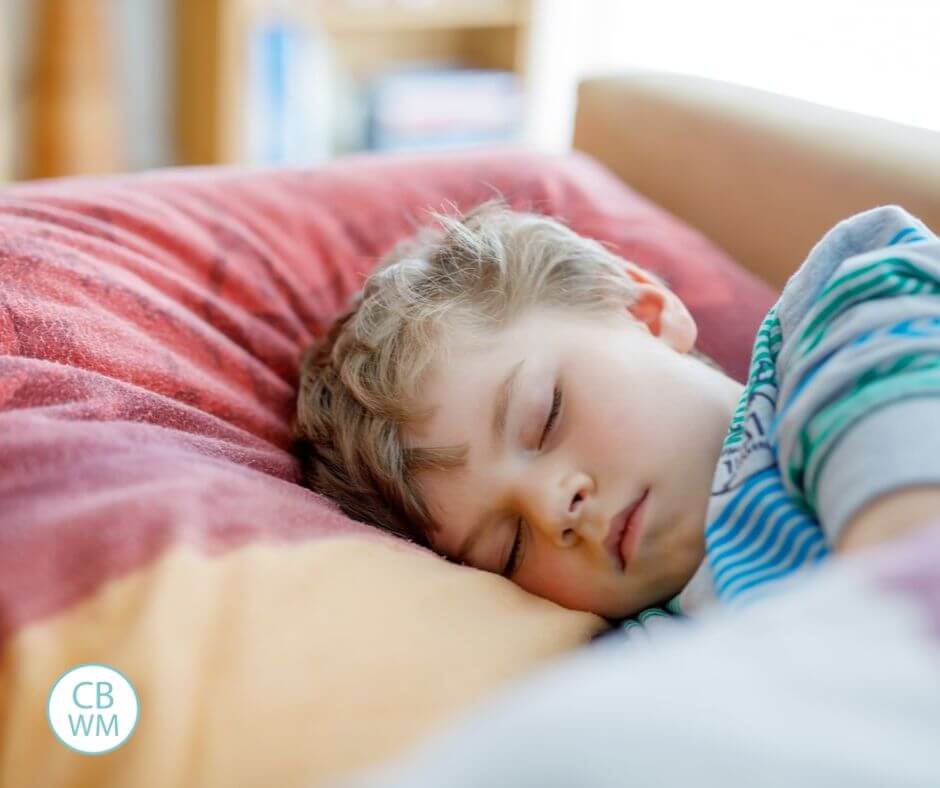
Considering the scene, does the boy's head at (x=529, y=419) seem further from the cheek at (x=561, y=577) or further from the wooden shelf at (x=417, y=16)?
the wooden shelf at (x=417, y=16)

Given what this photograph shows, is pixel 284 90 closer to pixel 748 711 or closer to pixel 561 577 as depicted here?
pixel 561 577

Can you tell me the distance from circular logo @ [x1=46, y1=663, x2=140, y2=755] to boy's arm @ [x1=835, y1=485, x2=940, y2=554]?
0.39 m

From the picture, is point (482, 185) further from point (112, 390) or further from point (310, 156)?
point (310, 156)

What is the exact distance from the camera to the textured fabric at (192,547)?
0.53 meters

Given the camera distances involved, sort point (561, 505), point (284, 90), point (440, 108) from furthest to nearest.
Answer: point (440, 108), point (284, 90), point (561, 505)

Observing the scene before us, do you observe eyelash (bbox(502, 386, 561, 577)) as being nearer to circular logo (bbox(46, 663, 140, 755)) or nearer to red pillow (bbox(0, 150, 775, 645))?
red pillow (bbox(0, 150, 775, 645))

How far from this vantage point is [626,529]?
0.72 meters

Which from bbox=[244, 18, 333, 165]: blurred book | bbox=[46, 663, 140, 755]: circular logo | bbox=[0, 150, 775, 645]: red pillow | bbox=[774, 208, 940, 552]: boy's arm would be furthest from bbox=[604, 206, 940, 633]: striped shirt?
bbox=[244, 18, 333, 165]: blurred book

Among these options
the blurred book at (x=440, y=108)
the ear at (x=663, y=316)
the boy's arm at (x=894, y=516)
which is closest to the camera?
the boy's arm at (x=894, y=516)

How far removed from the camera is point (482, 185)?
118cm

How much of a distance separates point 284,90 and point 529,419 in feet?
6.15

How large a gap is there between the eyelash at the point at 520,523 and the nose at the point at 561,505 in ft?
0.12

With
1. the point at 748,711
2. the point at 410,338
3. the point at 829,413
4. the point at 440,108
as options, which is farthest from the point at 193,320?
the point at 440,108

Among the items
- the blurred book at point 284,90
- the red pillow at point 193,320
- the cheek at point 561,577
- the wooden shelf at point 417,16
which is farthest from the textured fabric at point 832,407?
the wooden shelf at point 417,16
